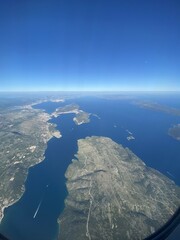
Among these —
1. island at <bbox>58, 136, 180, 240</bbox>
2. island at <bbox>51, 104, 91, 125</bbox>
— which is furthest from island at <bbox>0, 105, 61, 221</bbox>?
island at <bbox>51, 104, 91, 125</bbox>

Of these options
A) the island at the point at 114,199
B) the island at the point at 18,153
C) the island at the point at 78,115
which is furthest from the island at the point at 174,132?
the island at the point at 18,153

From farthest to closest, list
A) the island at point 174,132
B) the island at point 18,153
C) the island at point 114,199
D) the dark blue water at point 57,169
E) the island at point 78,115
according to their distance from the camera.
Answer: the island at point 78,115 → the island at point 174,132 → the island at point 18,153 → the island at point 114,199 → the dark blue water at point 57,169

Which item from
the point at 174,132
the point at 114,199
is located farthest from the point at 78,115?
the point at 114,199

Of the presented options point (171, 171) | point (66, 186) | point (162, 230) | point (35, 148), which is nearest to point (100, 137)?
point (35, 148)

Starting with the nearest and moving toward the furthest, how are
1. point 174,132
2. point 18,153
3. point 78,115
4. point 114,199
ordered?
point 114,199, point 18,153, point 174,132, point 78,115

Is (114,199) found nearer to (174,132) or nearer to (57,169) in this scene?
(57,169)

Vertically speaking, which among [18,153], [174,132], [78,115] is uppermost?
[18,153]

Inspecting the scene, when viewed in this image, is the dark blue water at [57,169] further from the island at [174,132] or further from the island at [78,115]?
the island at [78,115]
